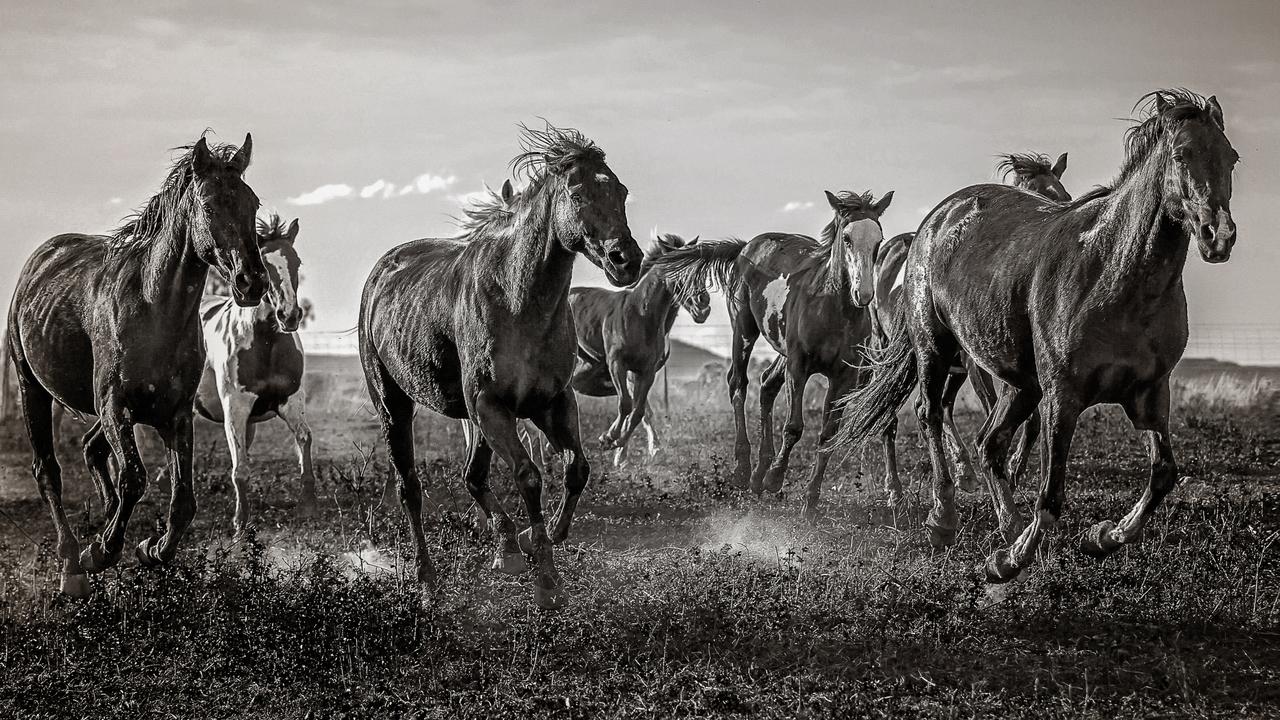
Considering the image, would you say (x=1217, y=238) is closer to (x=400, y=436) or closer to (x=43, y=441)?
(x=400, y=436)

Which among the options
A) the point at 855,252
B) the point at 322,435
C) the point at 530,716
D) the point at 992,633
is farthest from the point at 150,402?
the point at 322,435

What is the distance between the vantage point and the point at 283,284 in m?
9.93

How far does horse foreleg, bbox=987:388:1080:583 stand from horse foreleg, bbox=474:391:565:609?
2406 millimetres

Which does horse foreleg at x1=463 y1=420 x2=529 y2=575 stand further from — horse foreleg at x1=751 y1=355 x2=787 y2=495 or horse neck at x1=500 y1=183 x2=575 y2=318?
horse foreleg at x1=751 y1=355 x2=787 y2=495

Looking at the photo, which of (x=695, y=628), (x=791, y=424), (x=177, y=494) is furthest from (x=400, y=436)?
(x=791, y=424)

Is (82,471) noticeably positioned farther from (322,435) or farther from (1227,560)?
(1227,560)

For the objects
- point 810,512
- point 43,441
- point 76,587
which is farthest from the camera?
point 810,512

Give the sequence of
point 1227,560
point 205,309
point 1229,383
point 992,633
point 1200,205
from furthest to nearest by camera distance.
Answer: point 1229,383 → point 205,309 → point 1227,560 → point 992,633 → point 1200,205

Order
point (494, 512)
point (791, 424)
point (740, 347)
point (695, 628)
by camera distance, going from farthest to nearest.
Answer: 1. point (740, 347)
2. point (791, 424)
3. point (494, 512)
4. point (695, 628)

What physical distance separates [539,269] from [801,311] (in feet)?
14.1

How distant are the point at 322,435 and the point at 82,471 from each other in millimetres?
5849

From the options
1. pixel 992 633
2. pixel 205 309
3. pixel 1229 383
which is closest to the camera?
pixel 992 633

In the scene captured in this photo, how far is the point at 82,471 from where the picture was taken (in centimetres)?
1361

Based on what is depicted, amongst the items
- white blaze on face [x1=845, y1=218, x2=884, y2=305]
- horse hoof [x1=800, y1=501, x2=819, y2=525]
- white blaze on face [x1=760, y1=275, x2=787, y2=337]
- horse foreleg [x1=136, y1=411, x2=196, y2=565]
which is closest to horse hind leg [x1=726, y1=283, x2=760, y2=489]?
white blaze on face [x1=760, y1=275, x2=787, y2=337]
